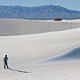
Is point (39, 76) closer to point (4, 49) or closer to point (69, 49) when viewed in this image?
point (69, 49)

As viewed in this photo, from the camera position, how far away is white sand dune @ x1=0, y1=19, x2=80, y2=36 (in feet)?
164

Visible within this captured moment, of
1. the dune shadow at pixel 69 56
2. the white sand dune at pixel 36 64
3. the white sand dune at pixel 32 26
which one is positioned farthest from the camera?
the white sand dune at pixel 32 26

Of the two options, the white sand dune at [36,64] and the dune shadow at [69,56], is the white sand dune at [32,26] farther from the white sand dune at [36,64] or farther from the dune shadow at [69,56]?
the dune shadow at [69,56]

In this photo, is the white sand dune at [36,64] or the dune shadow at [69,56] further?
the dune shadow at [69,56]

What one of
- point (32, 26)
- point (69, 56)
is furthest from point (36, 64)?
point (32, 26)

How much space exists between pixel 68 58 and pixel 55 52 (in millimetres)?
2879

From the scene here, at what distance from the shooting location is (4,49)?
22828mm

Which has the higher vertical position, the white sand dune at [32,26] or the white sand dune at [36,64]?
the white sand dune at [32,26]

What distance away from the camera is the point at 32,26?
174 feet

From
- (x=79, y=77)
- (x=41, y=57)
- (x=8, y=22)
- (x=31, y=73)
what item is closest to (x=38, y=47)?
(x=41, y=57)

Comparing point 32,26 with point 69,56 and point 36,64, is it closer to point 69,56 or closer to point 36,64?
point 69,56

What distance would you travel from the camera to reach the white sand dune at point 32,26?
164 ft

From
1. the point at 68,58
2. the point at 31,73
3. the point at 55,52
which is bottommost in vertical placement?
Answer: the point at 31,73

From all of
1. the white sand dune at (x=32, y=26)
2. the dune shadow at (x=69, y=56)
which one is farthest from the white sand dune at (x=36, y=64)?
the white sand dune at (x=32, y=26)
